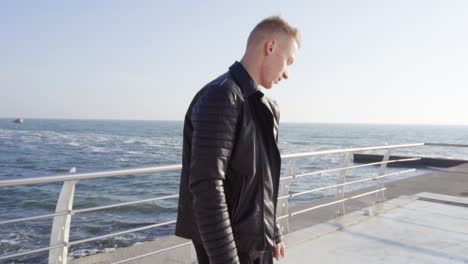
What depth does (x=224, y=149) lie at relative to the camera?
4.13 feet

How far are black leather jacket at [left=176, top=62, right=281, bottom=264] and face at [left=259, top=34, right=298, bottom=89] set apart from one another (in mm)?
79

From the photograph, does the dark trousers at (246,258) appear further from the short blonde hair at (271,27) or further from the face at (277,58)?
the short blonde hair at (271,27)

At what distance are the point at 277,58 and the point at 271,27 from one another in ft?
0.37

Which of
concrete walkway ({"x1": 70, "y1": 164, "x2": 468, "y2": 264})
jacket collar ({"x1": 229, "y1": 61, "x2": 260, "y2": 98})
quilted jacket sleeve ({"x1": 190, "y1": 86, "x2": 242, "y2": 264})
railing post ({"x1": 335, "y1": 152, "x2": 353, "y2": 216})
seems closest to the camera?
quilted jacket sleeve ({"x1": 190, "y1": 86, "x2": 242, "y2": 264})

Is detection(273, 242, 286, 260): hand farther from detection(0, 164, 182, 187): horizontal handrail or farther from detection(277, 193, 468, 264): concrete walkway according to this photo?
detection(277, 193, 468, 264): concrete walkway

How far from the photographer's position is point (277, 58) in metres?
1.45

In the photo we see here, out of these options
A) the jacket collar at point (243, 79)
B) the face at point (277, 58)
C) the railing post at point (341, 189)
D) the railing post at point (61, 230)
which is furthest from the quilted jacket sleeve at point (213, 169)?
the railing post at point (341, 189)

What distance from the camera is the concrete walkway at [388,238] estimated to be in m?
3.51

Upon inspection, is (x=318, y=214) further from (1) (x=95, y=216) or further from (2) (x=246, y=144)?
(1) (x=95, y=216)

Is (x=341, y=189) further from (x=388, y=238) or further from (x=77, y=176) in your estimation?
(x=77, y=176)

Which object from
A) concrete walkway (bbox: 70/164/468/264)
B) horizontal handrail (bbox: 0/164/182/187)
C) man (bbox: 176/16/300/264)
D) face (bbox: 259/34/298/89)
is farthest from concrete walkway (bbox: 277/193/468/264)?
face (bbox: 259/34/298/89)

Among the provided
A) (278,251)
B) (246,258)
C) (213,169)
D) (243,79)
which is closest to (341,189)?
(278,251)

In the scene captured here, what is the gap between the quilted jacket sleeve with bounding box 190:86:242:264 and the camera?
1224 millimetres

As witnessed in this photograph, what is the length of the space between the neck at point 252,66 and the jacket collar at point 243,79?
17mm
